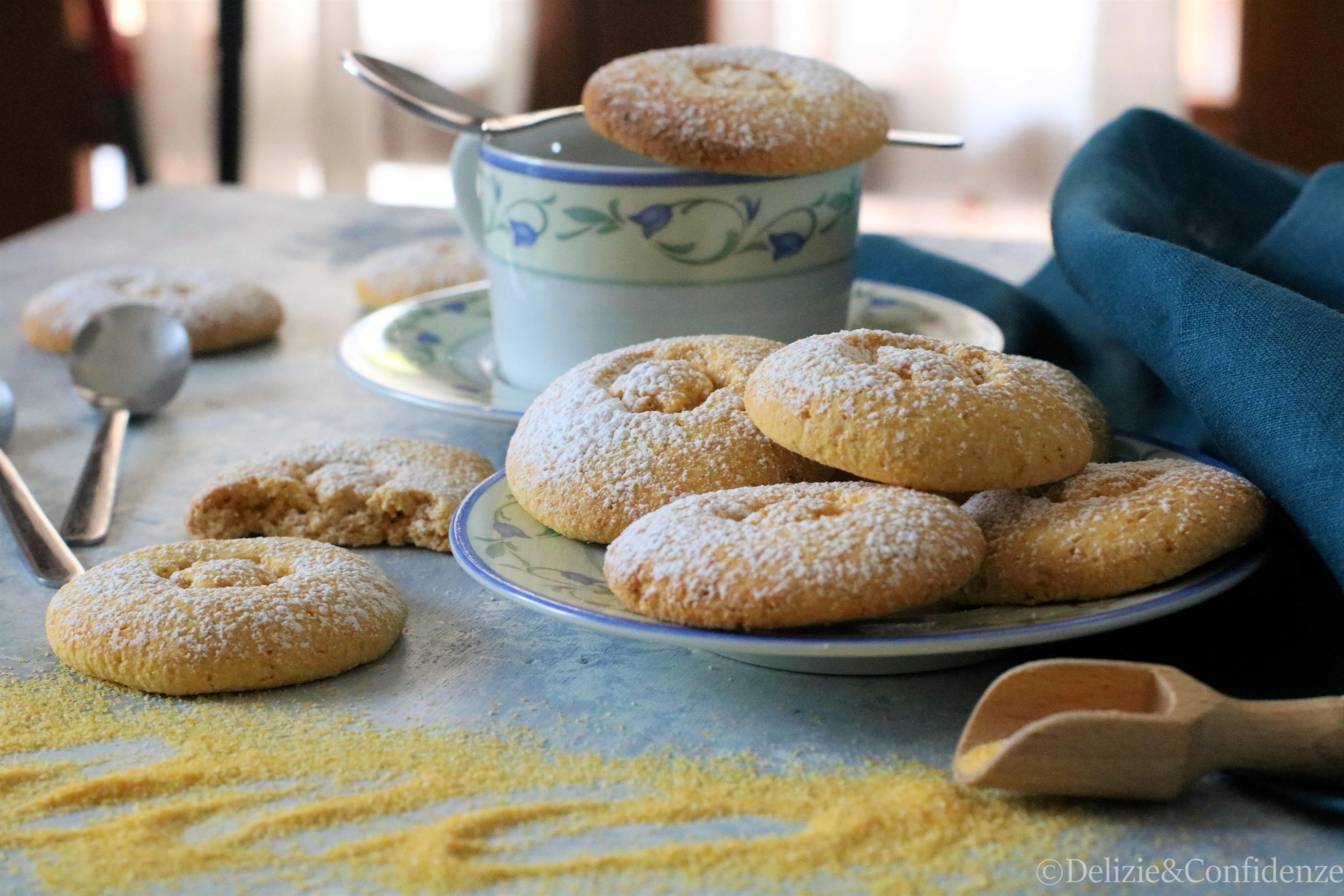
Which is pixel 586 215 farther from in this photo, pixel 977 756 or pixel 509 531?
pixel 977 756

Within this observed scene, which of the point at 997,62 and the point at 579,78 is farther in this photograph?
the point at 579,78

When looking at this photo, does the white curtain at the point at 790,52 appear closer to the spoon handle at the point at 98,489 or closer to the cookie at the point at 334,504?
the spoon handle at the point at 98,489

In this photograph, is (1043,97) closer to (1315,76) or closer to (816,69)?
(1315,76)

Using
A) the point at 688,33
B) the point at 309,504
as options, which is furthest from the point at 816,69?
the point at 688,33

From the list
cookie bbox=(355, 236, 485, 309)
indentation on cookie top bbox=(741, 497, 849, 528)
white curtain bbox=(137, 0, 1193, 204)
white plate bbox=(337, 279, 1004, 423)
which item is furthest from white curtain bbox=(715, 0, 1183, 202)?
indentation on cookie top bbox=(741, 497, 849, 528)

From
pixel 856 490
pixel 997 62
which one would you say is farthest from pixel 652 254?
pixel 997 62

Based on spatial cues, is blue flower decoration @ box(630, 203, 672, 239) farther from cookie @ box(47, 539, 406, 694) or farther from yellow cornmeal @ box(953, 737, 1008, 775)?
yellow cornmeal @ box(953, 737, 1008, 775)
